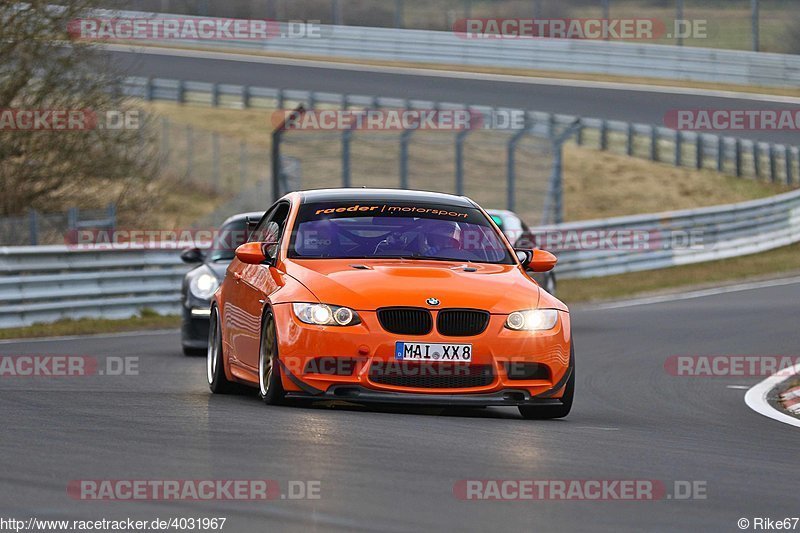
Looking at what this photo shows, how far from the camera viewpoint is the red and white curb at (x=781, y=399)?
1152 centimetres

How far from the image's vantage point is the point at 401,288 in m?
9.98

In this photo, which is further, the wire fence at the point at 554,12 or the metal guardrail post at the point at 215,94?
the metal guardrail post at the point at 215,94

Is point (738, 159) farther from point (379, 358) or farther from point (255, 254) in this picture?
point (379, 358)

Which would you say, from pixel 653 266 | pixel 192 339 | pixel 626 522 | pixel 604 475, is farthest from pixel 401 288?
pixel 653 266

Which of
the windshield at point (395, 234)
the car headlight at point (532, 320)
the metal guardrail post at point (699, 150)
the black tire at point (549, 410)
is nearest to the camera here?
the car headlight at point (532, 320)

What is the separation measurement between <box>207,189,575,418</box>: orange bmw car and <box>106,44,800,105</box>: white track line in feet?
114

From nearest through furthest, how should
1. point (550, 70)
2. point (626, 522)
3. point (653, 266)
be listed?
point (626, 522) < point (653, 266) < point (550, 70)

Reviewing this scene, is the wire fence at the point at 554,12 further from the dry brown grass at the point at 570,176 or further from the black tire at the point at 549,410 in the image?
the black tire at the point at 549,410

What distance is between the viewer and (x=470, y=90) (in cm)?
4659

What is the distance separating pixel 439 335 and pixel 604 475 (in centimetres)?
241

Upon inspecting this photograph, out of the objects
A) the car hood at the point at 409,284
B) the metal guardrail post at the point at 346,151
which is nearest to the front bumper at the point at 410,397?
the car hood at the point at 409,284

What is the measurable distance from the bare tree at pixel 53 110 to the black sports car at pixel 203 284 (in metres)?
8.51

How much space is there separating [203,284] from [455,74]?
3342 centimetres

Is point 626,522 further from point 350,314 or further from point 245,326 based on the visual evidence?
point 245,326
